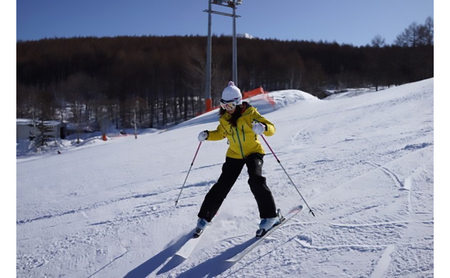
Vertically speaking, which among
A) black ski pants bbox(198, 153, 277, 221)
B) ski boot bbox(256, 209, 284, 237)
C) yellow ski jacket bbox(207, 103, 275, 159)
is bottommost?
ski boot bbox(256, 209, 284, 237)

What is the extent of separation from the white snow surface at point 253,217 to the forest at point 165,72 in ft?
84.6

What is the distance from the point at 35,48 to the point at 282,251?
97882mm

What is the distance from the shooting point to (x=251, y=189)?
2.73 meters

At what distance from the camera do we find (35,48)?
81.4m

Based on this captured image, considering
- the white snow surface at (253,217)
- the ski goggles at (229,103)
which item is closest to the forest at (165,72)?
the white snow surface at (253,217)

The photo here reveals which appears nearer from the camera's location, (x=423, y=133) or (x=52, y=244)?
(x=52, y=244)

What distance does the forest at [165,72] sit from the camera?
1775 inches

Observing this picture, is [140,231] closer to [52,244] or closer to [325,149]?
[52,244]

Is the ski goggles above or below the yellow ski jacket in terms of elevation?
above

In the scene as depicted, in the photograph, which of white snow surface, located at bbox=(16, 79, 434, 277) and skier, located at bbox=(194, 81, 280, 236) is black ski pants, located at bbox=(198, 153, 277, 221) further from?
white snow surface, located at bbox=(16, 79, 434, 277)

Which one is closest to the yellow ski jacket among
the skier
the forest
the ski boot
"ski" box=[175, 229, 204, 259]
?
the skier

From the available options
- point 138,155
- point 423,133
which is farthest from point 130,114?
point 423,133

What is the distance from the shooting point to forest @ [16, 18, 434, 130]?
4509 cm

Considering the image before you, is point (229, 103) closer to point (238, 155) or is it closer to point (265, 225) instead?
point (238, 155)
